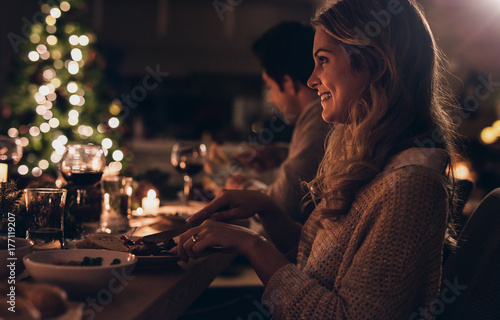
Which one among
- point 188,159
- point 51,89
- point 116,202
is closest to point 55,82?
point 51,89

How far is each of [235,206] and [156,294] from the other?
525 millimetres

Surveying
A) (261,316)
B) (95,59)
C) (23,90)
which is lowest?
(261,316)

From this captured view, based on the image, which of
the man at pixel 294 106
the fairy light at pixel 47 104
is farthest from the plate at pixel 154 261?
the fairy light at pixel 47 104

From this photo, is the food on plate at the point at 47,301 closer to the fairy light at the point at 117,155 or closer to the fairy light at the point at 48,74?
the fairy light at the point at 48,74

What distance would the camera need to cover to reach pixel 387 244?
2.77 ft

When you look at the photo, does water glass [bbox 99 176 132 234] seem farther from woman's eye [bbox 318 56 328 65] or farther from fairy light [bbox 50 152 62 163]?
fairy light [bbox 50 152 62 163]

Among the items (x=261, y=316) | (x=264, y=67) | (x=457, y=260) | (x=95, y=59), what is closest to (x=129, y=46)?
(x=95, y=59)

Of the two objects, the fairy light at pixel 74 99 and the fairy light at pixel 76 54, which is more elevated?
the fairy light at pixel 76 54

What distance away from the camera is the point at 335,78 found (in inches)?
41.9

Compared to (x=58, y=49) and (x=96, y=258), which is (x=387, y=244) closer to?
(x=96, y=258)

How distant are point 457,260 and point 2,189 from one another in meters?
0.95

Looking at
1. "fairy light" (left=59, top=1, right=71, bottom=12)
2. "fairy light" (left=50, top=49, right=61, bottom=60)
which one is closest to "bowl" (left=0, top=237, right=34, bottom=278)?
"fairy light" (left=50, top=49, right=61, bottom=60)

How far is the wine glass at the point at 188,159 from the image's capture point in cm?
199

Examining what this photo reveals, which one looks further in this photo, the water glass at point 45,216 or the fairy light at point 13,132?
the fairy light at point 13,132
